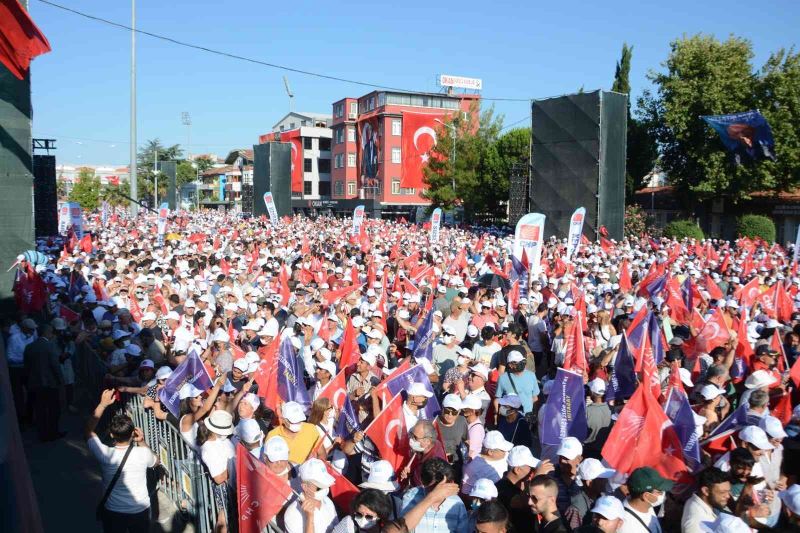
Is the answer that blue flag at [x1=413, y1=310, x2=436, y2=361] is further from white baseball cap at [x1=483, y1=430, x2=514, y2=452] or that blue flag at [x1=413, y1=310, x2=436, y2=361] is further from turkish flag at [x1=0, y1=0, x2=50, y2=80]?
turkish flag at [x1=0, y1=0, x2=50, y2=80]

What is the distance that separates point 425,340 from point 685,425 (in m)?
3.49

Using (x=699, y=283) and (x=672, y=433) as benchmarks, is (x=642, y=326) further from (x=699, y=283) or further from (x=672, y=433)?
(x=699, y=283)

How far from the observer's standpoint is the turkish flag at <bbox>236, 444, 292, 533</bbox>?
395 centimetres

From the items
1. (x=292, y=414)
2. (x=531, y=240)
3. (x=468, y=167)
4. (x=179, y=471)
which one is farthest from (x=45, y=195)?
(x=468, y=167)

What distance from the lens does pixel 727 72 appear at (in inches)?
1355

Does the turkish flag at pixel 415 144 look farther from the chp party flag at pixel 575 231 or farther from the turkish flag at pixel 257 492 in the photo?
the turkish flag at pixel 257 492

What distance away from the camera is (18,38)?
6375 millimetres

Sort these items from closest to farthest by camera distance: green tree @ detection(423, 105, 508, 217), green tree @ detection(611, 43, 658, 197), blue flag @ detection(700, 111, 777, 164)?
blue flag @ detection(700, 111, 777, 164), green tree @ detection(611, 43, 658, 197), green tree @ detection(423, 105, 508, 217)

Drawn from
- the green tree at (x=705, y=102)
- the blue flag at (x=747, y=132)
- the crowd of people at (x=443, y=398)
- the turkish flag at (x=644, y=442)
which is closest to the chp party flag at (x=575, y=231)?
the crowd of people at (x=443, y=398)

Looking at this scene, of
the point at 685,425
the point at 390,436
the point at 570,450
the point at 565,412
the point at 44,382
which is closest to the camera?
the point at 570,450

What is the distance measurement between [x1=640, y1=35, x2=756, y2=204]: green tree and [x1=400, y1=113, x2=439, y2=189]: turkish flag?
2733cm

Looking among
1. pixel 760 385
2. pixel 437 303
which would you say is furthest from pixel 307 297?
pixel 760 385

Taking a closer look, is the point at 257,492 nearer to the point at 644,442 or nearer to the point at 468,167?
the point at 644,442

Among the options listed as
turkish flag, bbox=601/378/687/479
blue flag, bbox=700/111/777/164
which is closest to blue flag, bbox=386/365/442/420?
turkish flag, bbox=601/378/687/479
